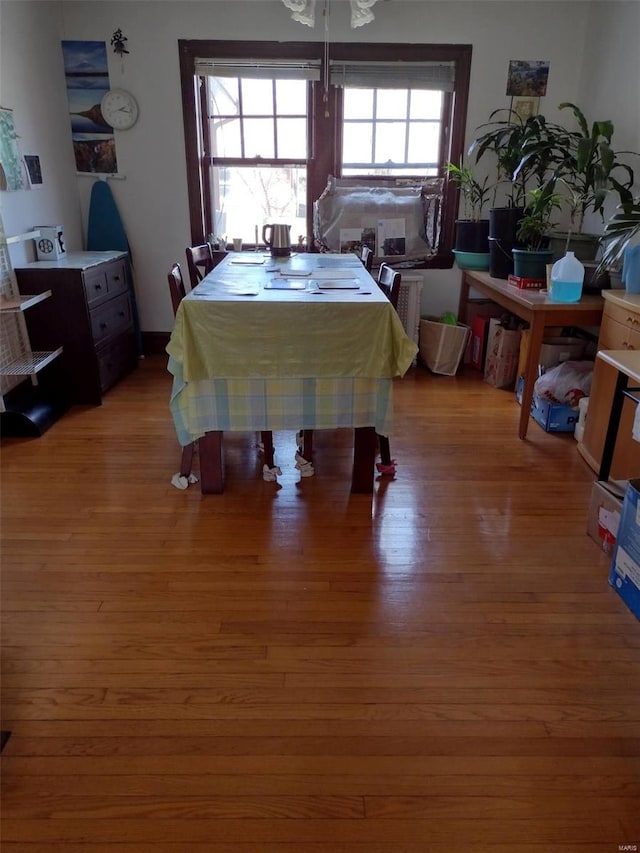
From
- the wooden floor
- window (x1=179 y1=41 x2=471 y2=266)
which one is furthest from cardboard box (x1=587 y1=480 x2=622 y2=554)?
window (x1=179 y1=41 x2=471 y2=266)

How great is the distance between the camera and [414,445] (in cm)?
313

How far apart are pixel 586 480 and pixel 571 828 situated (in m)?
1.77

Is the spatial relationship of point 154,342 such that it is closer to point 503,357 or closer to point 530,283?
point 503,357

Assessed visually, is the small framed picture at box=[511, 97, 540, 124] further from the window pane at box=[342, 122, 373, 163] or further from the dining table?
the dining table

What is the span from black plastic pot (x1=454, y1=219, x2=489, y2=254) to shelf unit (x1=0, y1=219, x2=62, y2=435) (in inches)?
108

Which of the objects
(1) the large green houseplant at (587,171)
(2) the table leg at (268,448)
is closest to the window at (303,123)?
(1) the large green houseplant at (587,171)

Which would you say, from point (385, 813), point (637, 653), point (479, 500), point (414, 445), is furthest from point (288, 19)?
point (385, 813)

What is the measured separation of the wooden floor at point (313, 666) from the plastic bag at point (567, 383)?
0.52 metres

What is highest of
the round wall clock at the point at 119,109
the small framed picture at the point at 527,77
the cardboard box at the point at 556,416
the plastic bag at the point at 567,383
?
the small framed picture at the point at 527,77

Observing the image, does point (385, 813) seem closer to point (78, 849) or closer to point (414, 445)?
point (78, 849)

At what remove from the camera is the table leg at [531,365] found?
304cm

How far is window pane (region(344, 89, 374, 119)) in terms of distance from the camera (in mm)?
4129

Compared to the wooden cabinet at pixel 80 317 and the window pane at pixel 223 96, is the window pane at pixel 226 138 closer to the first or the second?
the window pane at pixel 223 96

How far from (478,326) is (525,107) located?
1539 millimetres
